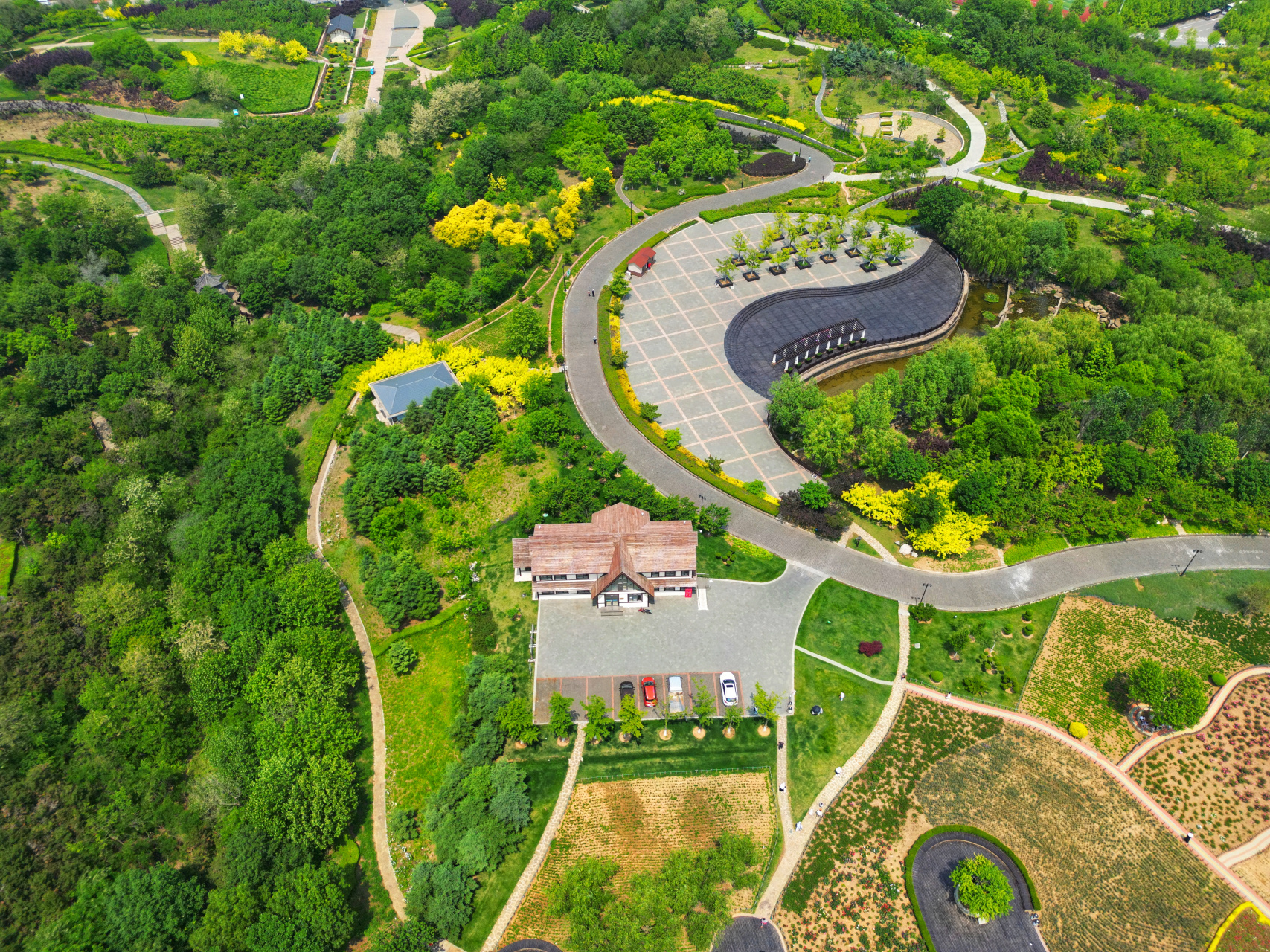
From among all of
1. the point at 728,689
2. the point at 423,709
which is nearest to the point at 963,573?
the point at 728,689

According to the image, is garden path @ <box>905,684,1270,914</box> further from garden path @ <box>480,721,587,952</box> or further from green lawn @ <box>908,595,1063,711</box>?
garden path @ <box>480,721,587,952</box>

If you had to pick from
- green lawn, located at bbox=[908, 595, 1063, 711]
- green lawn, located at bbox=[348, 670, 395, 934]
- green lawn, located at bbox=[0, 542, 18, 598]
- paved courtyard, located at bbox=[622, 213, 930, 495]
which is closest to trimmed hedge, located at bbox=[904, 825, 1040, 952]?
green lawn, located at bbox=[908, 595, 1063, 711]

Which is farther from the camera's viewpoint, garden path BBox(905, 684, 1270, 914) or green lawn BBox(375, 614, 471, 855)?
green lawn BBox(375, 614, 471, 855)

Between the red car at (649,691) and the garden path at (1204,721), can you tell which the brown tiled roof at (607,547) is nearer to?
the red car at (649,691)

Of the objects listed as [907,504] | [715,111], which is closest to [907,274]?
[907,504]

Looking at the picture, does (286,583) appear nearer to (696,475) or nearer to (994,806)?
(696,475)
